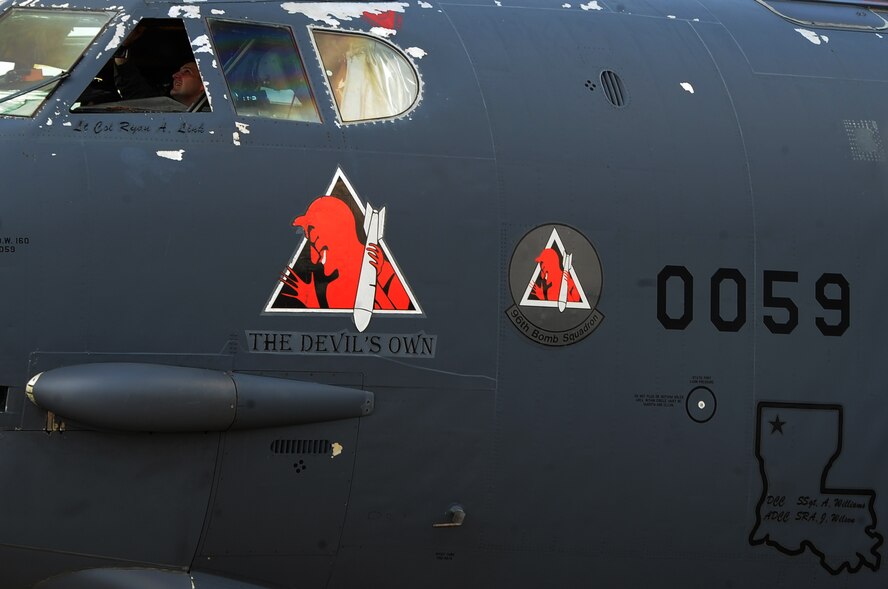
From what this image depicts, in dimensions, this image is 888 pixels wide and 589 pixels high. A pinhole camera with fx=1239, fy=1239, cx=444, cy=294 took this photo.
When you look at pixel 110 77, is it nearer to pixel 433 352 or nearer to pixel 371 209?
pixel 371 209

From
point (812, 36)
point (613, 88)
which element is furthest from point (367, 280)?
point (812, 36)

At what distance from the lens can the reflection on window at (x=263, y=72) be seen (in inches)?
285

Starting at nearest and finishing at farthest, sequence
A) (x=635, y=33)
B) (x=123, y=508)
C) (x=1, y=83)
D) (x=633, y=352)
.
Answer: (x=123, y=508)
(x=1, y=83)
(x=633, y=352)
(x=635, y=33)

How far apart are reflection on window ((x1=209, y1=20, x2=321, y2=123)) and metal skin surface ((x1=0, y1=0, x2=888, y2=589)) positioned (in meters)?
0.09

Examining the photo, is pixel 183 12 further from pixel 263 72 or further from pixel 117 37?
pixel 263 72

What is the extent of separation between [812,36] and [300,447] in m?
4.73

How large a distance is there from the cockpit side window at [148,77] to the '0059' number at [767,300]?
306 cm

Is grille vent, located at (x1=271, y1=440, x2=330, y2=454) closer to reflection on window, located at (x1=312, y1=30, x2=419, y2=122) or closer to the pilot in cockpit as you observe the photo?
reflection on window, located at (x1=312, y1=30, x2=419, y2=122)

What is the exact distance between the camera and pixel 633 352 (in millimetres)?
7578

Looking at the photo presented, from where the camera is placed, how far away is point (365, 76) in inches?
296

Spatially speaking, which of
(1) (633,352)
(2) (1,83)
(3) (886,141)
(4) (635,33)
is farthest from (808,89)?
(2) (1,83)

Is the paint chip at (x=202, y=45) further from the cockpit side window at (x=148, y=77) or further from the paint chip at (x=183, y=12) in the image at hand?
the paint chip at (x=183, y=12)

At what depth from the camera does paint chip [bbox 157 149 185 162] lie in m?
6.93

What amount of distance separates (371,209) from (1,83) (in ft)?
7.30
